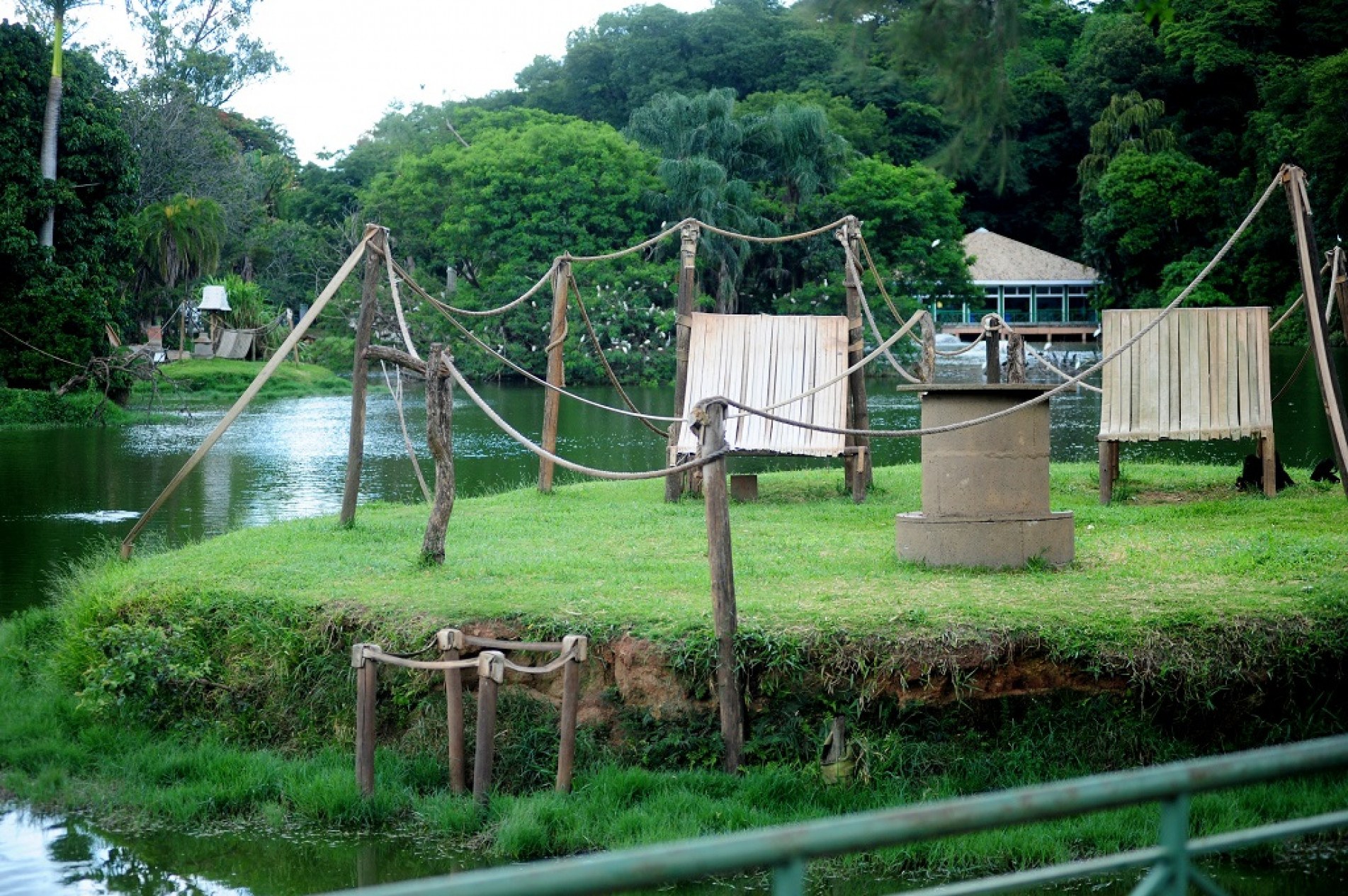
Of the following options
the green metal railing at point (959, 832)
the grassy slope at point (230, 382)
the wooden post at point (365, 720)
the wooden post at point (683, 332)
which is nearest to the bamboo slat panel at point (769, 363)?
the wooden post at point (683, 332)

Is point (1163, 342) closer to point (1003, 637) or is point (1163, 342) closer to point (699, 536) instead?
point (699, 536)

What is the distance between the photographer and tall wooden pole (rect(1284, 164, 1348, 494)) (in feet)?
26.1

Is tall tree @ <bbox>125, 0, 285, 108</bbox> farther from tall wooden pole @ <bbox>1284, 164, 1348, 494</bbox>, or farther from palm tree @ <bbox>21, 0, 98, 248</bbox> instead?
tall wooden pole @ <bbox>1284, 164, 1348, 494</bbox>

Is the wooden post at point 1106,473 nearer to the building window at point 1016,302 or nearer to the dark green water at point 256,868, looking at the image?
the dark green water at point 256,868

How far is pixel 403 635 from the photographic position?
19.4 ft

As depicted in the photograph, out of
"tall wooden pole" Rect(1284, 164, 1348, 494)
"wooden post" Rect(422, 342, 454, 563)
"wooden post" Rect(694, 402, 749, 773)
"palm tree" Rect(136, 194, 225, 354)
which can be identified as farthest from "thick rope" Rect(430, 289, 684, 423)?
"palm tree" Rect(136, 194, 225, 354)

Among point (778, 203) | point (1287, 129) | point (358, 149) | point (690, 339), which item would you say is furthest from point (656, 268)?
point (690, 339)

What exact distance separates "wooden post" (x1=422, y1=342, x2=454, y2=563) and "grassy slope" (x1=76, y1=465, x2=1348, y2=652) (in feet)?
0.58

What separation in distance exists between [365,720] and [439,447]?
1996 millimetres

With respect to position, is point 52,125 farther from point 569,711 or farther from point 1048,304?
point 1048,304

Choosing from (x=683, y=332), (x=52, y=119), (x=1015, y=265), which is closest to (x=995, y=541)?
(x=683, y=332)

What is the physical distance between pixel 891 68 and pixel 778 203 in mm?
34057

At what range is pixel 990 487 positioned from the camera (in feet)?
22.8

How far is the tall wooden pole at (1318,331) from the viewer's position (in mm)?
7965
